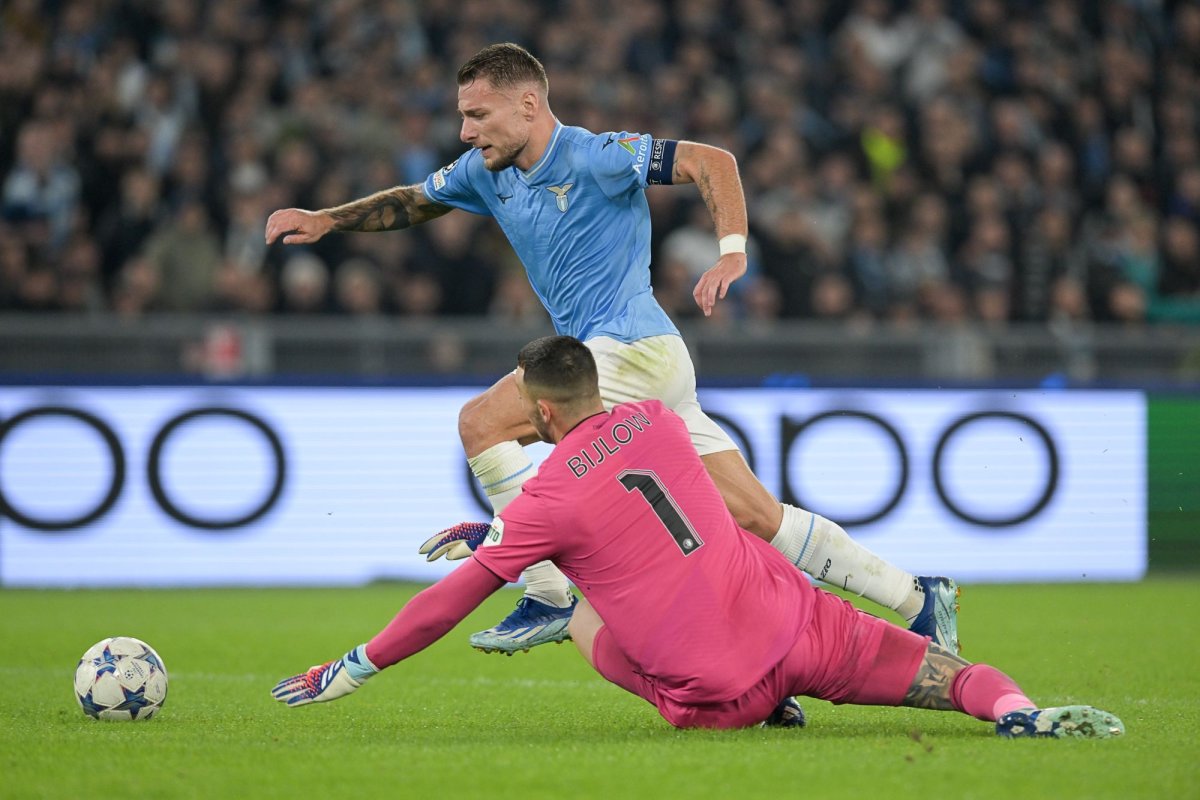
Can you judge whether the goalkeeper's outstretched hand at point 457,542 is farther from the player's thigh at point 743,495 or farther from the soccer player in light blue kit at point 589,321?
the player's thigh at point 743,495

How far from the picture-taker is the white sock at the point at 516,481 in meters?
6.45

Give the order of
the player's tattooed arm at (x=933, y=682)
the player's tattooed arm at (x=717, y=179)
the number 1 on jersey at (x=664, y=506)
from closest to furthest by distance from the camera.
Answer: the number 1 on jersey at (x=664, y=506)
the player's tattooed arm at (x=933, y=682)
the player's tattooed arm at (x=717, y=179)

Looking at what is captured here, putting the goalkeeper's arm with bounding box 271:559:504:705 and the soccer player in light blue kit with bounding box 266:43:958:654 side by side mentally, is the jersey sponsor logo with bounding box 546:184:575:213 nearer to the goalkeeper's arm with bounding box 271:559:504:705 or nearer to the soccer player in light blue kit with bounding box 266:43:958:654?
the soccer player in light blue kit with bounding box 266:43:958:654

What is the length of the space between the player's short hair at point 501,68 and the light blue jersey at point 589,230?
0.83 feet

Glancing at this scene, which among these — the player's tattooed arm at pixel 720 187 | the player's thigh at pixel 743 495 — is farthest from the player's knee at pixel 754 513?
the player's tattooed arm at pixel 720 187

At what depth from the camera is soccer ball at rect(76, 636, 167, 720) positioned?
6.00 m

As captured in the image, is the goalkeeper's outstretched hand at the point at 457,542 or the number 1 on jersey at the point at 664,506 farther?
the goalkeeper's outstretched hand at the point at 457,542

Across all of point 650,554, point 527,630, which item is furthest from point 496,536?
point 527,630

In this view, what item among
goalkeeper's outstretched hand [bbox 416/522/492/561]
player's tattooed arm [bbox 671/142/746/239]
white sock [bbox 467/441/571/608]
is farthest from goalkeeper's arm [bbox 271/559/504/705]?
player's tattooed arm [bbox 671/142/746/239]

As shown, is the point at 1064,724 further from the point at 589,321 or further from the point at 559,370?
the point at 589,321

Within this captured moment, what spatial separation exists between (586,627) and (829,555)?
1147 millimetres

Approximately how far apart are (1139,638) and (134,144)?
887 centimetres

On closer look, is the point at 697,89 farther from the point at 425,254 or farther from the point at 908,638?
the point at 908,638

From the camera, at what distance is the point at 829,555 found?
6.43m
